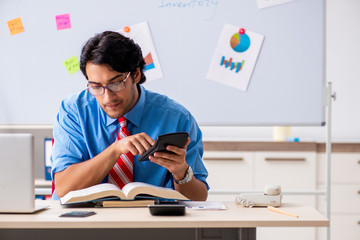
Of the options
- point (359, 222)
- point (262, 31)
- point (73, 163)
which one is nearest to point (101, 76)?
point (73, 163)

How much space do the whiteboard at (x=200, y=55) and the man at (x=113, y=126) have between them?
0.60 metres

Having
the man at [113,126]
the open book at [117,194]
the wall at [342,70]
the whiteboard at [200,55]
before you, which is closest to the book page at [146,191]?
the open book at [117,194]

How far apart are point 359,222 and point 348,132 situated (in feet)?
2.64

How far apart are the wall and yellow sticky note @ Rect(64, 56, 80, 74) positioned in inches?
59.7

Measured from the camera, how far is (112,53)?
156 centimetres

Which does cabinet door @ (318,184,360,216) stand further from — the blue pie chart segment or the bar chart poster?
the bar chart poster

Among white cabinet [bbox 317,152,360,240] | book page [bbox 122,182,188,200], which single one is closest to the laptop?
book page [bbox 122,182,188,200]

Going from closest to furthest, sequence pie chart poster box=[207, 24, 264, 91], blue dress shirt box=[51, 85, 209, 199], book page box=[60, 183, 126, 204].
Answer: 1. book page box=[60, 183, 126, 204]
2. blue dress shirt box=[51, 85, 209, 199]
3. pie chart poster box=[207, 24, 264, 91]

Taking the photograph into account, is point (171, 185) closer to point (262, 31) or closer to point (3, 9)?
point (262, 31)

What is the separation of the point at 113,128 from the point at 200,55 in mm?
845

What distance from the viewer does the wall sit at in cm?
365

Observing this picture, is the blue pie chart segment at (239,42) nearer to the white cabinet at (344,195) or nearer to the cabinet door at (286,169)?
the cabinet door at (286,169)

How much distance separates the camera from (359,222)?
3.12m

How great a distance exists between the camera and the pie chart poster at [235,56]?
2.34 meters
